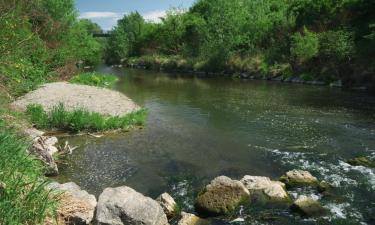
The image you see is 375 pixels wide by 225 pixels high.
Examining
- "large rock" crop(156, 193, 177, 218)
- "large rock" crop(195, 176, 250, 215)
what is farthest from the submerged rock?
"large rock" crop(156, 193, 177, 218)

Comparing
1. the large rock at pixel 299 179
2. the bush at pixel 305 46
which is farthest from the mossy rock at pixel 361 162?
the bush at pixel 305 46

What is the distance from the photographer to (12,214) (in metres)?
7.30

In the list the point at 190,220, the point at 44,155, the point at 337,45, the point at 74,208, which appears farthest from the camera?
the point at 337,45

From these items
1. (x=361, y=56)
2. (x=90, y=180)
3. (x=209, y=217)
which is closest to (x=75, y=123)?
(x=90, y=180)

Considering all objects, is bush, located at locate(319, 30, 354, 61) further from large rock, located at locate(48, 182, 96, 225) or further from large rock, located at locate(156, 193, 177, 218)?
large rock, located at locate(48, 182, 96, 225)

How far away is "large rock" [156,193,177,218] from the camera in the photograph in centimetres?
1161

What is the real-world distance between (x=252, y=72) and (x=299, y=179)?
42362mm

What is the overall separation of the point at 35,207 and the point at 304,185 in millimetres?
9078

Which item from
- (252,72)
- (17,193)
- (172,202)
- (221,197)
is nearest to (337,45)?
(252,72)

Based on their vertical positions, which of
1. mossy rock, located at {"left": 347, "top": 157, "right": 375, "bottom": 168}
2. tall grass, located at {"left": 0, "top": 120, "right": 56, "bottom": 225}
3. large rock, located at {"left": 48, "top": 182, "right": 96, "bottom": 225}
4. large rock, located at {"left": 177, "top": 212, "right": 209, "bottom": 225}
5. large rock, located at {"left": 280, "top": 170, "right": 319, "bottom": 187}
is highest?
tall grass, located at {"left": 0, "top": 120, "right": 56, "bottom": 225}

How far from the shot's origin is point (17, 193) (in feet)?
25.8

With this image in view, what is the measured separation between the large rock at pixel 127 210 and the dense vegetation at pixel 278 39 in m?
31.0

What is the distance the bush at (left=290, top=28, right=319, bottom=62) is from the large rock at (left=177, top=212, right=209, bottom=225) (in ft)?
125

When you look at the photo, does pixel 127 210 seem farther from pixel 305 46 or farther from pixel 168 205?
pixel 305 46
